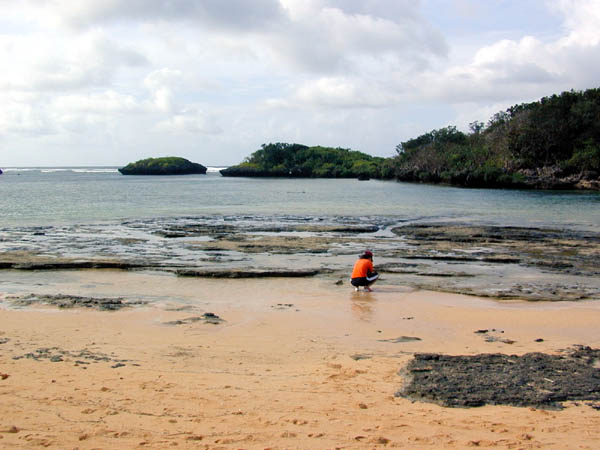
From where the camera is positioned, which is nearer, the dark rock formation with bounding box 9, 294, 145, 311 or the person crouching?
the dark rock formation with bounding box 9, 294, 145, 311

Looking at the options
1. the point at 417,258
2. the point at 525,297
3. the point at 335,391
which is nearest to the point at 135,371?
the point at 335,391

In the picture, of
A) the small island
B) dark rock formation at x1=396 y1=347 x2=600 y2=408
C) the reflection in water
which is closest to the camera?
dark rock formation at x1=396 y1=347 x2=600 y2=408

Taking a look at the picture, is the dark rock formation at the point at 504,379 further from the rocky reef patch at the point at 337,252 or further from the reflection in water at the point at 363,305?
the rocky reef patch at the point at 337,252

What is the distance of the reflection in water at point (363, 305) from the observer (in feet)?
37.8

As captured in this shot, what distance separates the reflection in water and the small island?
158m

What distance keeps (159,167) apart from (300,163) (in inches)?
1900

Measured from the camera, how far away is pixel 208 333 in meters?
10.1

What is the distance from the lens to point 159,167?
543 ft

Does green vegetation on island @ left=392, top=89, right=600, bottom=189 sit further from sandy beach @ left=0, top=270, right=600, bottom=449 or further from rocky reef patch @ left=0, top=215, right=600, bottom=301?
sandy beach @ left=0, top=270, right=600, bottom=449

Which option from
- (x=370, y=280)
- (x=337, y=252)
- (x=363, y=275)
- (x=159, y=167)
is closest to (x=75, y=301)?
(x=363, y=275)

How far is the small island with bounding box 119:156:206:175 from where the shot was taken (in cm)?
16612

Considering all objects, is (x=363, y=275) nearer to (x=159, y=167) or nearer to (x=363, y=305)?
(x=363, y=305)

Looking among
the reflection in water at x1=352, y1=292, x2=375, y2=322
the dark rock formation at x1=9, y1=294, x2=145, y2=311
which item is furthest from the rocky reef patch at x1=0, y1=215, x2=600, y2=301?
the dark rock formation at x1=9, y1=294, x2=145, y2=311

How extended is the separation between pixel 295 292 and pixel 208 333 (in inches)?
167
